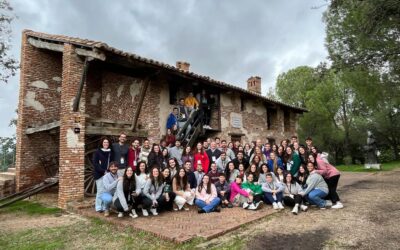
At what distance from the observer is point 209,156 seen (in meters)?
8.92

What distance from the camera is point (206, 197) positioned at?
23.8ft

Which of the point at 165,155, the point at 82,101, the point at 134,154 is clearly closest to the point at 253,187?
the point at 165,155

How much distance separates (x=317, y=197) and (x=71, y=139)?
6295mm

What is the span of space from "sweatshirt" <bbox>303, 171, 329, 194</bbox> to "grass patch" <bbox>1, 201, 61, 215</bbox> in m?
6.15

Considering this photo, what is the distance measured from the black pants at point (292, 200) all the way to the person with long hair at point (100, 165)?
14.1 feet

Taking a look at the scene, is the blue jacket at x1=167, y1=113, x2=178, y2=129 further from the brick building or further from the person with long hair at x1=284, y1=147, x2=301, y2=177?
the person with long hair at x1=284, y1=147, x2=301, y2=177

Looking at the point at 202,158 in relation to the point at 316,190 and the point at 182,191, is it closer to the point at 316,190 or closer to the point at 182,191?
the point at 182,191

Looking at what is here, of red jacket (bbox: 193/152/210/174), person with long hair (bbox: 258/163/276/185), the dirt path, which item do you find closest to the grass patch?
red jacket (bbox: 193/152/210/174)

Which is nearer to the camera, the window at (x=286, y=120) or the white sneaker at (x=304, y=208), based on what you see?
the white sneaker at (x=304, y=208)

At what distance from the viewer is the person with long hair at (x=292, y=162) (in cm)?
787

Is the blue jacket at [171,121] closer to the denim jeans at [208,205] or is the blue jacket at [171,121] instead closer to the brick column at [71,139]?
the brick column at [71,139]

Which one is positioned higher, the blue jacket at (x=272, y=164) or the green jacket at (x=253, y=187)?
the blue jacket at (x=272, y=164)

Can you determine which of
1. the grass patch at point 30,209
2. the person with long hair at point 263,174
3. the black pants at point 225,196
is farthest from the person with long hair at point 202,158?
the grass patch at point 30,209

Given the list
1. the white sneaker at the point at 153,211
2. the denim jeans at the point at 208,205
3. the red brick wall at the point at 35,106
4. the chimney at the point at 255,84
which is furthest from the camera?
the chimney at the point at 255,84
